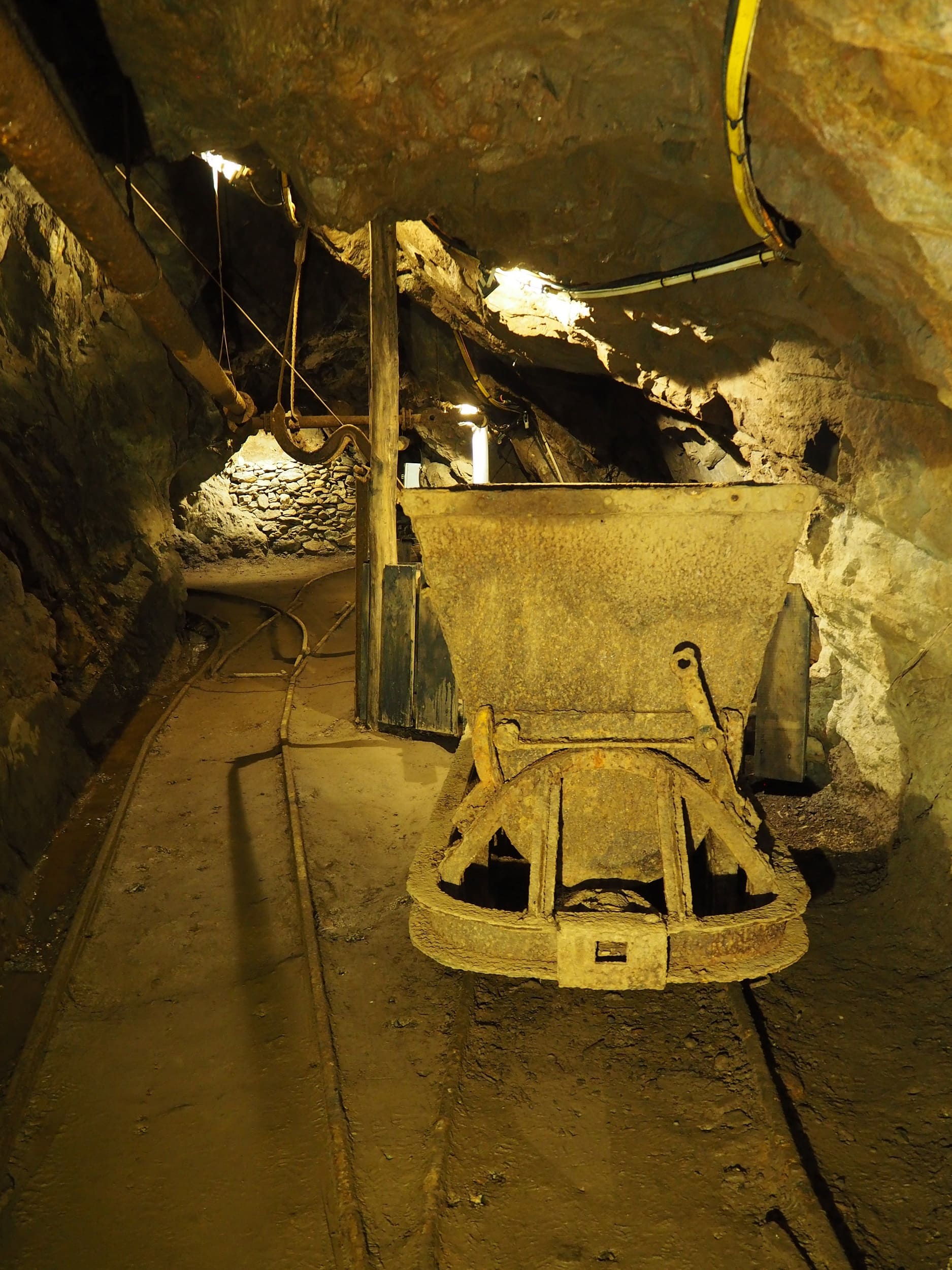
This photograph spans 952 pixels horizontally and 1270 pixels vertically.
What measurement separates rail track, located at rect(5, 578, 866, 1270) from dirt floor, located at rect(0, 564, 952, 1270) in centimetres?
1

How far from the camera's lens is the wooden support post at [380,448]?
798cm

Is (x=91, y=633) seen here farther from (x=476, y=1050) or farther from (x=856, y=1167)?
(x=856, y=1167)

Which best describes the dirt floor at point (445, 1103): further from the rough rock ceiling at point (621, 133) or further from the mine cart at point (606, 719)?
the rough rock ceiling at point (621, 133)

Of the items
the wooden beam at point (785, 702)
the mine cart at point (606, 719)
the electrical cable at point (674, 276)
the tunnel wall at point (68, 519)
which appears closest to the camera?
the mine cart at point (606, 719)

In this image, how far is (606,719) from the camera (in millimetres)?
3844

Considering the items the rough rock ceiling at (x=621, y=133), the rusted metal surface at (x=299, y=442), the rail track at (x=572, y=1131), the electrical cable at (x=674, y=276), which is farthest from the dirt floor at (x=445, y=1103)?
the rusted metal surface at (x=299, y=442)

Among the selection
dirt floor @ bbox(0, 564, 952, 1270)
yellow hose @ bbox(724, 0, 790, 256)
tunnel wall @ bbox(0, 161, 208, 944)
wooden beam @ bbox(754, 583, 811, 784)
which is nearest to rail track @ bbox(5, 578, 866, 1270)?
dirt floor @ bbox(0, 564, 952, 1270)

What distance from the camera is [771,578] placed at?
3596 millimetres

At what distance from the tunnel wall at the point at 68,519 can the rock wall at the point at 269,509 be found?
609 centimetres

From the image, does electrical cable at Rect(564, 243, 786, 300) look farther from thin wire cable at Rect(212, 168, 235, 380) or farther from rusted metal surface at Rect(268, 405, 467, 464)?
thin wire cable at Rect(212, 168, 235, 380)

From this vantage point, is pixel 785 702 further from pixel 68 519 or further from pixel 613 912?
pixel 68 519

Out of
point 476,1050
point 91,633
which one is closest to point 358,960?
point 476,1050

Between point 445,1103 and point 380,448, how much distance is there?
20.5 feet

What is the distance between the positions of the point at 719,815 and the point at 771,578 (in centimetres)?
110
